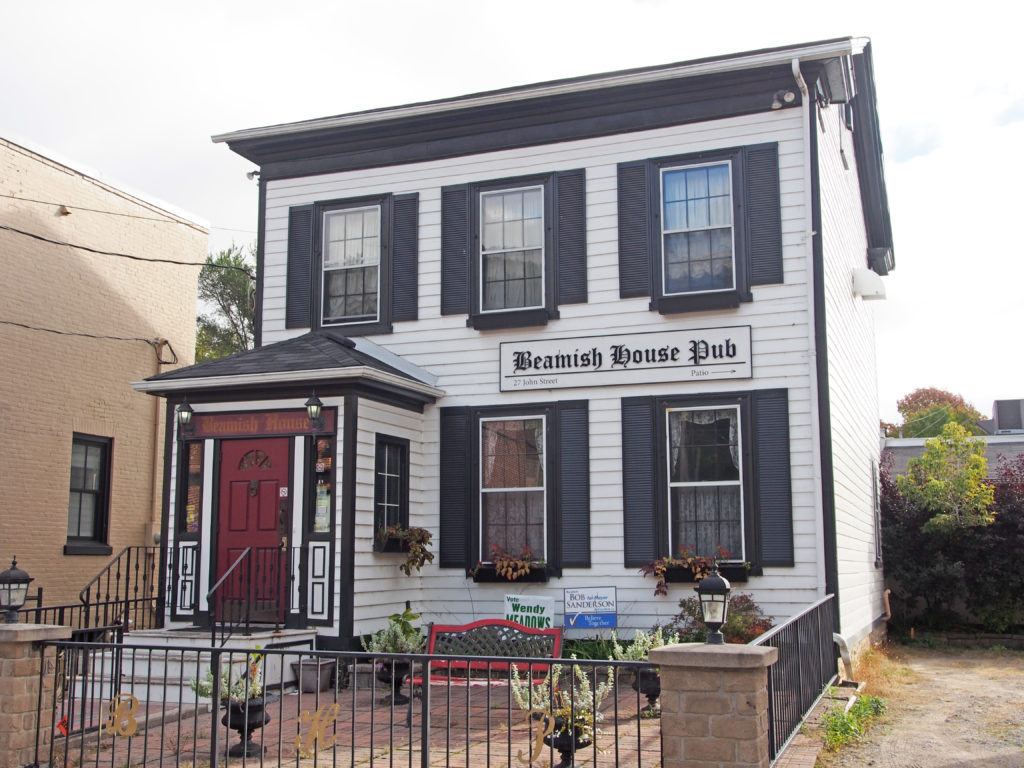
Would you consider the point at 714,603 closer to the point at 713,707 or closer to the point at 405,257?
the point at 713,707

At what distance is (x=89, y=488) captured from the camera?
16266 millimetres

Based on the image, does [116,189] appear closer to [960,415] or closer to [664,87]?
[664,87]

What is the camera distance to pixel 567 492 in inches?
477

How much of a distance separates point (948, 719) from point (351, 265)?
28.8 feet

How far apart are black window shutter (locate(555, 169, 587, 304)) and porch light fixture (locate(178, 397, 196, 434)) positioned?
4.56 metres

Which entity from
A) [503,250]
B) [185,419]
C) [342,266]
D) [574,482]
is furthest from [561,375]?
[185,419]

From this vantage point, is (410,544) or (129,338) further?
(129,338)

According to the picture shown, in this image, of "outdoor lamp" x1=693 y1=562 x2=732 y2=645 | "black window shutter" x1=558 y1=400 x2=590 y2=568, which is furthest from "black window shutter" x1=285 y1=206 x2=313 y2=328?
"outdoor lamp" x1=693 y1=562 x2=732 y2=645

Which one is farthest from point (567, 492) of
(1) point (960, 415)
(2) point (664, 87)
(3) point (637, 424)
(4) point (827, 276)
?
(1) point (960, 415)

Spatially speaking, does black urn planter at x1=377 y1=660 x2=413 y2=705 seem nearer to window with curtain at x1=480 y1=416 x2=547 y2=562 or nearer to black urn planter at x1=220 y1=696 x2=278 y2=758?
black urn planter at x1=220 y1=696 x2=278 y2=758

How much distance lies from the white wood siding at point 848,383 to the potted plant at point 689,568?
3.84 feet

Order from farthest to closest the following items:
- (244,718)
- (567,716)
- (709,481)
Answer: (709,481) → (244,718) → (567,716)

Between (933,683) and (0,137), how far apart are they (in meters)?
14.1

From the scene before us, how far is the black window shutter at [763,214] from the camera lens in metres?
11.7
